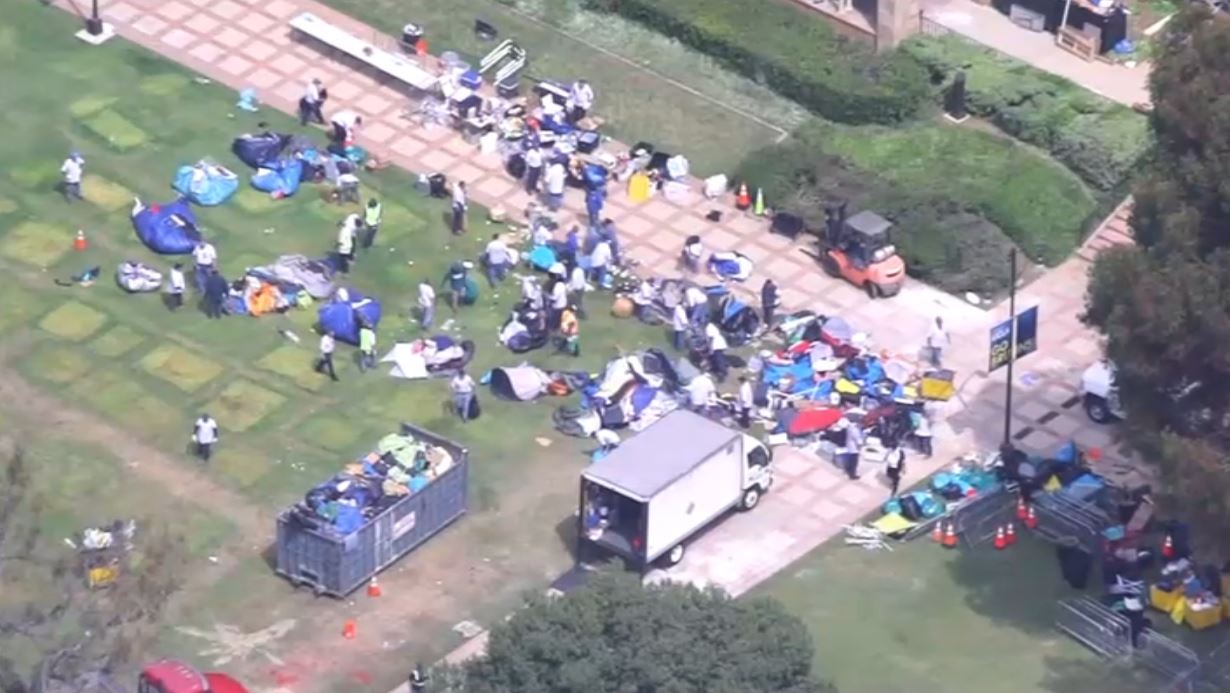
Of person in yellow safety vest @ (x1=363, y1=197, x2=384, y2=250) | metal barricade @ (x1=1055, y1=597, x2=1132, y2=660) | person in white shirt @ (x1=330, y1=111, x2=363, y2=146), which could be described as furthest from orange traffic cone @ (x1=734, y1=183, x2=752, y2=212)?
metal barricade @ (x1=1055, y1=597, x2=1132, y2=660)

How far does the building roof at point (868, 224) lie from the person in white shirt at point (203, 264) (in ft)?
44.9

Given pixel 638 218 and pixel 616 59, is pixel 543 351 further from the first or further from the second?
pixel 616 59

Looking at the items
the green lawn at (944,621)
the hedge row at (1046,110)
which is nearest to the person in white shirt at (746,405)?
the green lawn at (944,621)

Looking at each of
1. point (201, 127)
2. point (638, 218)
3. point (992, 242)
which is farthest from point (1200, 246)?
point (201, 127)

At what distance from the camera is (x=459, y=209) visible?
254ft

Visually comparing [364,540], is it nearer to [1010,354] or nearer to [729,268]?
[729,268]

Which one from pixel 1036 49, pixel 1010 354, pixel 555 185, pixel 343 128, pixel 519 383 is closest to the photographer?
pixel 1010 354

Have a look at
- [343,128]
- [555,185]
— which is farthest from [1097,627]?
[343,128]

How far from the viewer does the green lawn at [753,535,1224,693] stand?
6512cm

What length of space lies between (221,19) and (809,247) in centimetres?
1691

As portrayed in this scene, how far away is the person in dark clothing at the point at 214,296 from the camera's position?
244 ft

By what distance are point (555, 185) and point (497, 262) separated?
10.7ft

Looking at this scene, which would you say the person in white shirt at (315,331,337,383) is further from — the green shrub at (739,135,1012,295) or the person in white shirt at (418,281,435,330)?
the green shrub at (739,135,1012,295)

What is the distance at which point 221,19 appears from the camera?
85375 millimetres
